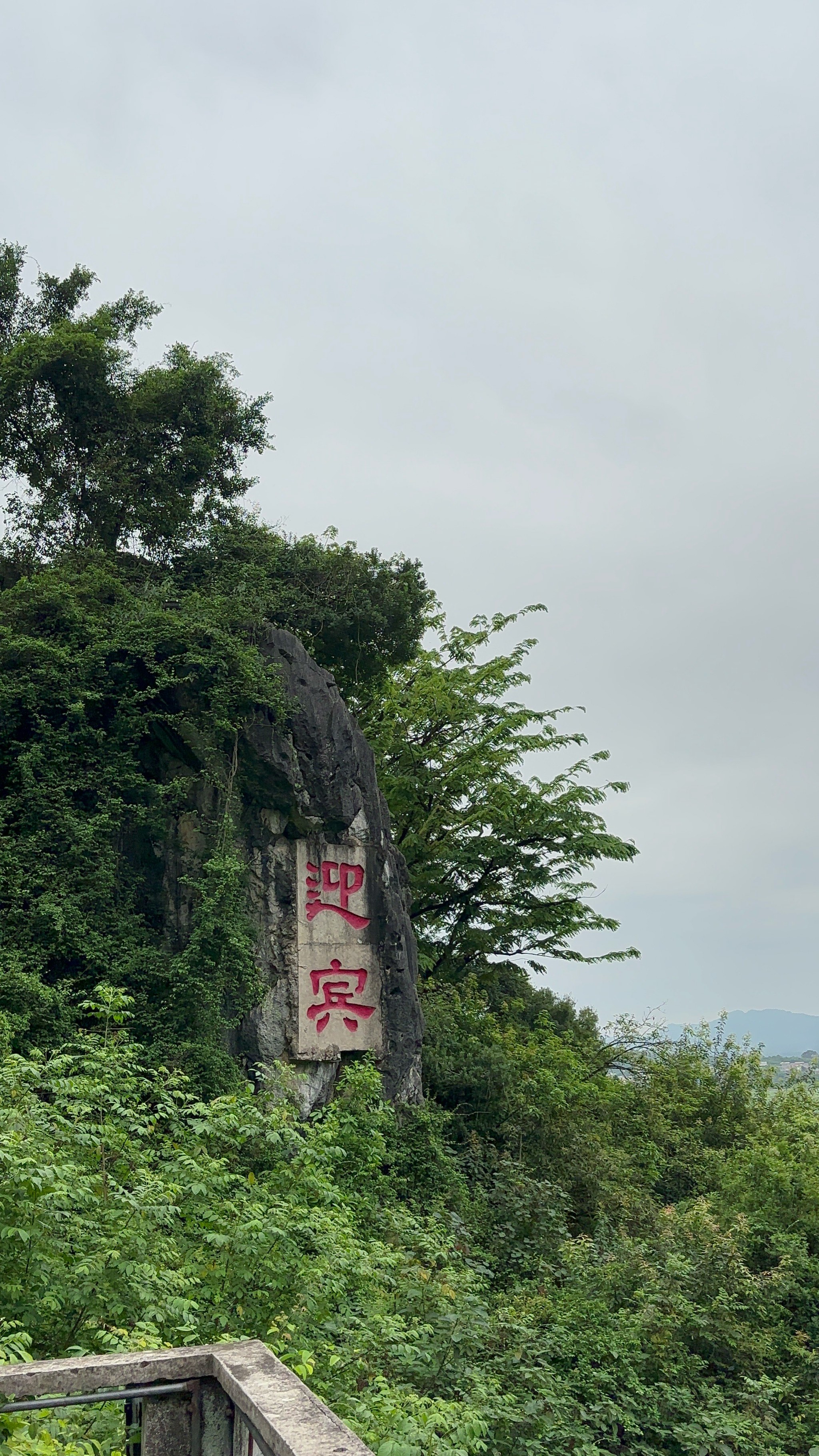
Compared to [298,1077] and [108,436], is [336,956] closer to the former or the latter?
[298,1077]

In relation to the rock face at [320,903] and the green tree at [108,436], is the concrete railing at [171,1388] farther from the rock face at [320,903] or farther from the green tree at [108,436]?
→ the green tree at [108,436]

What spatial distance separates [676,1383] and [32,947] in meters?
4.83

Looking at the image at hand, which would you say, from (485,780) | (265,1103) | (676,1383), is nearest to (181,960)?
(265,1103)

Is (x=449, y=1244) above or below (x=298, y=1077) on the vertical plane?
below

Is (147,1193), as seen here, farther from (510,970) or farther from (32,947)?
(510,970)

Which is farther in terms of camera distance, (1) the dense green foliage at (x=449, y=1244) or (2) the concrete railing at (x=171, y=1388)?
(1) the dense green foliage at (x=449, y=1244)

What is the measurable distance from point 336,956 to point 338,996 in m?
0.31

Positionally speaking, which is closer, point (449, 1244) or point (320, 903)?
point (449, 1244)

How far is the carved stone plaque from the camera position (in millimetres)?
8148

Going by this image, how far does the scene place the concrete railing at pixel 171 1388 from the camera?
192cm

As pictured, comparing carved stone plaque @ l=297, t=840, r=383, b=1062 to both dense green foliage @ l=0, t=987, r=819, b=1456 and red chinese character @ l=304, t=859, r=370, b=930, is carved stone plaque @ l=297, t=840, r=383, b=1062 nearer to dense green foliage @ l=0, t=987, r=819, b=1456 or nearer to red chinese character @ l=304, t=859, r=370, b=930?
red chinese character @ l=304, t=859, r=370, b=930

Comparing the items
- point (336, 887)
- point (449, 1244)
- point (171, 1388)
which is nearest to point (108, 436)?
point (336, 887)

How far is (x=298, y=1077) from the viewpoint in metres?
7.73

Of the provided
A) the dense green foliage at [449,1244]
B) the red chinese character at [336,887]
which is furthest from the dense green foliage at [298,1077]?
the red chinese character at [336,887]
